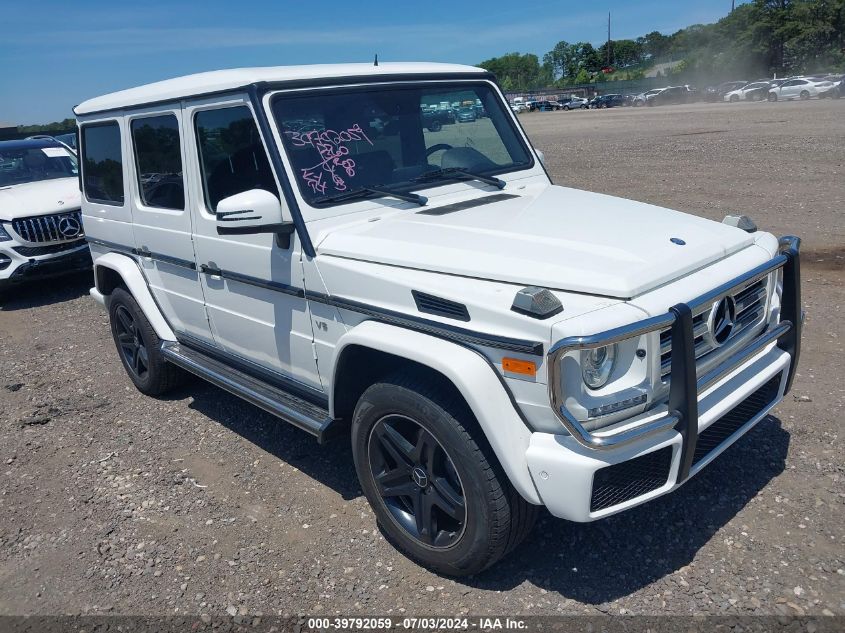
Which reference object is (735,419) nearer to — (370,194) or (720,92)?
(370,194)

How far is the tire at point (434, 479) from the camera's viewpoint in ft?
9.41

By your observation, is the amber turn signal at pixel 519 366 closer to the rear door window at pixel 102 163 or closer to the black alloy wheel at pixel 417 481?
the black alloy wheel at pixel 417 481

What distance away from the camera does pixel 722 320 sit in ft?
10.0

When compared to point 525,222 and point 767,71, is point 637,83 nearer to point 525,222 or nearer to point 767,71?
point 767,71

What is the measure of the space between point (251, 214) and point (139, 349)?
2.65 meters

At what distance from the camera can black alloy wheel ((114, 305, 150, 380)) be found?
5465 millimetres

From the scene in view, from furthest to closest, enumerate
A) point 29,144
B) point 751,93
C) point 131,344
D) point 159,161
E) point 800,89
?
point 751,93 → point 800,89 → point 29,144 → point 131,344 → point 159,161

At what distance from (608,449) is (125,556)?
2577mm

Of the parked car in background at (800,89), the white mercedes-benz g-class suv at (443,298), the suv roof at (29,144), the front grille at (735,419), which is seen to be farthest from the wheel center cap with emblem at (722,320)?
the parked car in background at (800,89)

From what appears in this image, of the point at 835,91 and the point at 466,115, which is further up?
the point at 466,115

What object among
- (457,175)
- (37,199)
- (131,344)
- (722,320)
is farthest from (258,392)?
(37,199)

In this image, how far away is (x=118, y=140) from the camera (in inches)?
201

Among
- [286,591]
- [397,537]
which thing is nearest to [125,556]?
[286,591]

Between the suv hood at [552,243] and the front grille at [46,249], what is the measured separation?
6.81m
